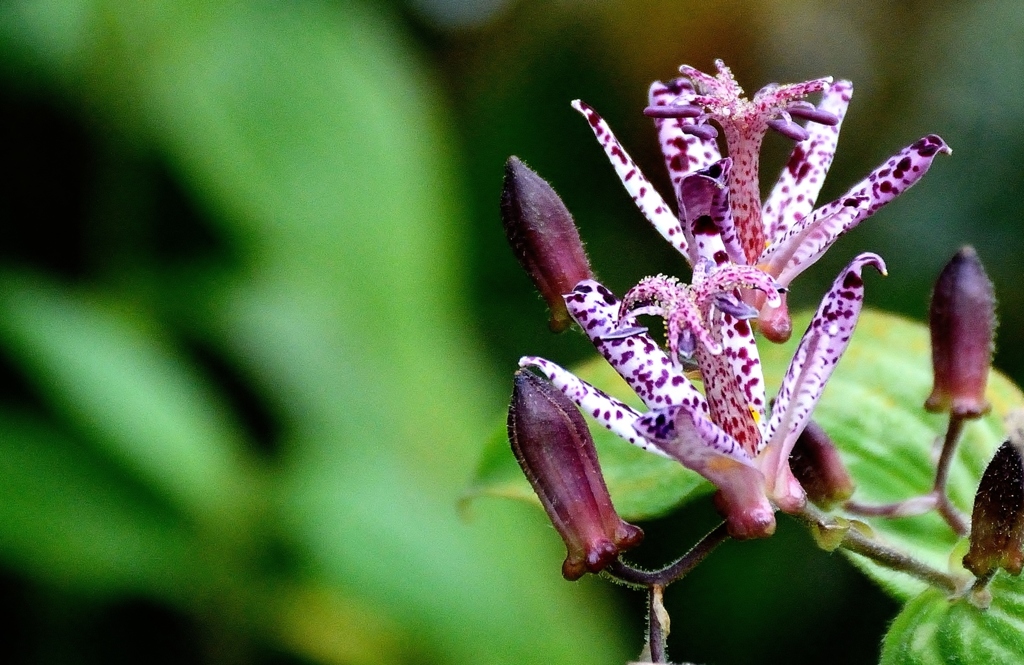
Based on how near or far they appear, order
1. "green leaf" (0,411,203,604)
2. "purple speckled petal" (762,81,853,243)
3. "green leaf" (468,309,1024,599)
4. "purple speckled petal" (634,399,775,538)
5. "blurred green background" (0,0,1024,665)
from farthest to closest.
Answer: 1. "blurred green background" (0,0,1024,665)
2. "green leaf" (0,411,203,604)
3. "green leaf" (468,309,1024,599)
4. "purple speckled petal" (762,81,853,243)
5. "purple speckled petal" (634,399,775,538)

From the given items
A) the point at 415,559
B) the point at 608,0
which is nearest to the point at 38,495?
the point at 415,559

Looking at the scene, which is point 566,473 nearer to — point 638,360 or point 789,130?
point 638,360

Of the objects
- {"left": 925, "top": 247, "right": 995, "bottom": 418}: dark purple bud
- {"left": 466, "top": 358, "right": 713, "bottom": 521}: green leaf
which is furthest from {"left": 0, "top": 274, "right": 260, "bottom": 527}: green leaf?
{"left": 925, "top": 247, "right": 995, "bottom": 418}: dark purple bud

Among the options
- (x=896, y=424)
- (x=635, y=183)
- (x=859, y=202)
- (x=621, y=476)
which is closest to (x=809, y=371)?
(x=859, y=202)

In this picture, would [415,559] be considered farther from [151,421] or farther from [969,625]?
[969,625]

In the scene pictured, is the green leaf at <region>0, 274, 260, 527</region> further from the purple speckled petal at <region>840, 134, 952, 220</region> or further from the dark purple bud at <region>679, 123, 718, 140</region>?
the purple speckled petal at <region>840, 134, 952, 220</region>

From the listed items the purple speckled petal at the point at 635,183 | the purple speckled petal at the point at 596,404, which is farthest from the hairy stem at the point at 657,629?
the purple speckled petal at the point at 635,183
